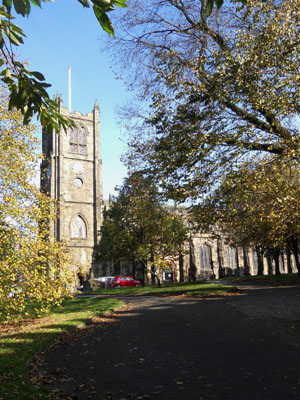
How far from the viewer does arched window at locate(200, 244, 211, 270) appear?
6069 cm

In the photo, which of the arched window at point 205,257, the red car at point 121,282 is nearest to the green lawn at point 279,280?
the red car at point 121,282

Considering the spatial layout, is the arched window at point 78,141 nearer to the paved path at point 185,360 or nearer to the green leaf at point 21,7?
the paved path at point 185,360

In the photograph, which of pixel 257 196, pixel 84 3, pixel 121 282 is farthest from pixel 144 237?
pixel 84 3

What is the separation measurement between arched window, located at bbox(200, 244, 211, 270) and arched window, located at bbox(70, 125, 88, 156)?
25065mm

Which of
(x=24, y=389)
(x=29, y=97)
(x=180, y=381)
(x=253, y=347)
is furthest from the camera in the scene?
(x=253, y=347)

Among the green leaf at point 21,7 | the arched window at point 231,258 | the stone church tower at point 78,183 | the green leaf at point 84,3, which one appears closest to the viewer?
the green leaf at point 21,7

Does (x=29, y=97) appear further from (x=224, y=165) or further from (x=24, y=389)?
(x=224, y=165)

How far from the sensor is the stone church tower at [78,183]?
53.2 meters

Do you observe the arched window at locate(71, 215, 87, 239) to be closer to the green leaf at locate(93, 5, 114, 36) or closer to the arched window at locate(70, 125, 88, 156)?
the arched window at locate(70, 125, 88, 156)

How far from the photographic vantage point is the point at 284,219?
40.3 ft

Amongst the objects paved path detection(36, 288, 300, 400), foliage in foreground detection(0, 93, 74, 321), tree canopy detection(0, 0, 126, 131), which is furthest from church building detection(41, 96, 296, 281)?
tree canopy detection(0, 0, 126, 131)

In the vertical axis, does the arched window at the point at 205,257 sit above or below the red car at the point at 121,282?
above

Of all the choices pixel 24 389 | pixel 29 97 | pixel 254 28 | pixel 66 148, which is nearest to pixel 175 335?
pixel 24 389

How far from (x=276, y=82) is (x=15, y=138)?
8.83 metres
